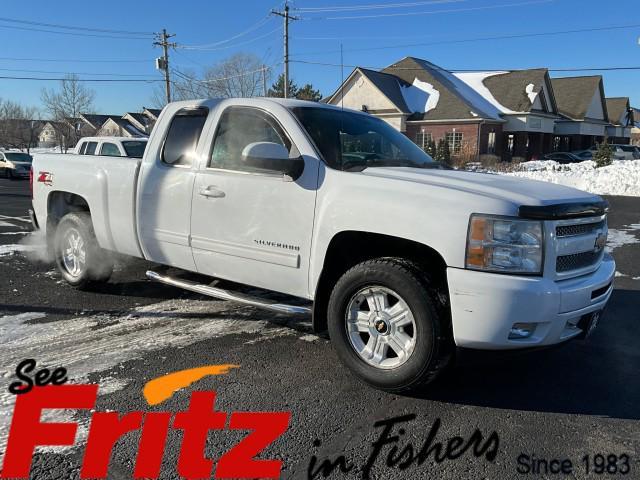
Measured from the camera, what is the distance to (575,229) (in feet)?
11.2

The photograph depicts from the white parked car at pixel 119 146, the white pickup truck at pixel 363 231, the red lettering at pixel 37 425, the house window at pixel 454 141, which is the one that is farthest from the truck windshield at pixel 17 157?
the red lettering at pixel 37 425

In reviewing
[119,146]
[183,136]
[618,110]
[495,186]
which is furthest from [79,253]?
[618,110]

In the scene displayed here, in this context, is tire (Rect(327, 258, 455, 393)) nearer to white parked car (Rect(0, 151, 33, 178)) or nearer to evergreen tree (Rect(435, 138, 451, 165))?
white parked car (Rect(0, 151, 33, 178))

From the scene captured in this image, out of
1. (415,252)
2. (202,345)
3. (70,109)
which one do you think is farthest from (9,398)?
(70,109)

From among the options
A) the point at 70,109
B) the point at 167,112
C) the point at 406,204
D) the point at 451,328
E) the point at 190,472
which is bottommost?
the point at 190,472

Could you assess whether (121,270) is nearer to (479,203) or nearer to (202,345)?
(202,345)

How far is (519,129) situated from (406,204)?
38.9m

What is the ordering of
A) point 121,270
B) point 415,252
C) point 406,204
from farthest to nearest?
point 121,270
point 415,252
point 406,204

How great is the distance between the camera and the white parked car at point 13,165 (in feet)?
87.2

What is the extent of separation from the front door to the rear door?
152 mm

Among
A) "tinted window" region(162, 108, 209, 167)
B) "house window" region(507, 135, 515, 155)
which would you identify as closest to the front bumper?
"tinted window" region(162, 108, 209, 167)

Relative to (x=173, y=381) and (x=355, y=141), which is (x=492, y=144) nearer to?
(x=355, y=141)

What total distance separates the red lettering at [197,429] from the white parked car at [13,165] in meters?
27.3

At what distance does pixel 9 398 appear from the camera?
3.33 m
